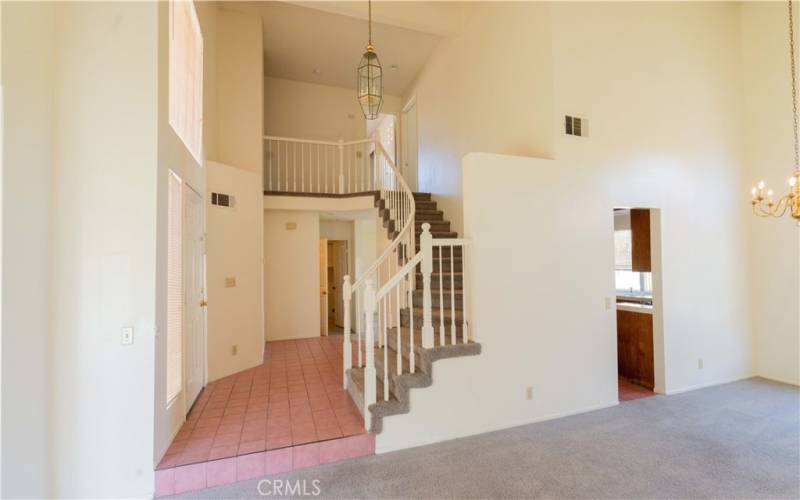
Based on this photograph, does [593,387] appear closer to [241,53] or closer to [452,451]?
[452,451]

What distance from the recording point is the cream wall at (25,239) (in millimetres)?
1957

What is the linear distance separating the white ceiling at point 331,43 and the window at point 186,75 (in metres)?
1.74

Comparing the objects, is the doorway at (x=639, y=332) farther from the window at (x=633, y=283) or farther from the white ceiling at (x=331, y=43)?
the white ceiling at (x=331, y=43)

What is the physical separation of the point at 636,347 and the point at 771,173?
2.80 meters

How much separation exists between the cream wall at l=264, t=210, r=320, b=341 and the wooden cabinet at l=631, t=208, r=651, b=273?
202 inches

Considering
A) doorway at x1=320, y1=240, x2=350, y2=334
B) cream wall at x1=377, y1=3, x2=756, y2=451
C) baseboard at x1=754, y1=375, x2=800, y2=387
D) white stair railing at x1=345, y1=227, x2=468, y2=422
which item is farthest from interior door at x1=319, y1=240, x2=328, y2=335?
baseboard at x1=754, y1=375, x2=800, y2=387

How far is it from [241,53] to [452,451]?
19.7ft

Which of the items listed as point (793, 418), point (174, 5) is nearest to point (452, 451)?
point (793, 418)

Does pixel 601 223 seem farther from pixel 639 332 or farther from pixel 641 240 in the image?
pixel 639 332

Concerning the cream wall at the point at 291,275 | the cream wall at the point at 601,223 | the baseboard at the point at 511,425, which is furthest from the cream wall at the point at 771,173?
the cream wall at the point at 291,275

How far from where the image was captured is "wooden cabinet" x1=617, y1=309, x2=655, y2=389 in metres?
4.36

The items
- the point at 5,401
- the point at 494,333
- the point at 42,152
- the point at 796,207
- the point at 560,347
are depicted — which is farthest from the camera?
the point at 560,347

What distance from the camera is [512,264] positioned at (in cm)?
342

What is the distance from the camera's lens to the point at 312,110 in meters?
7.82
